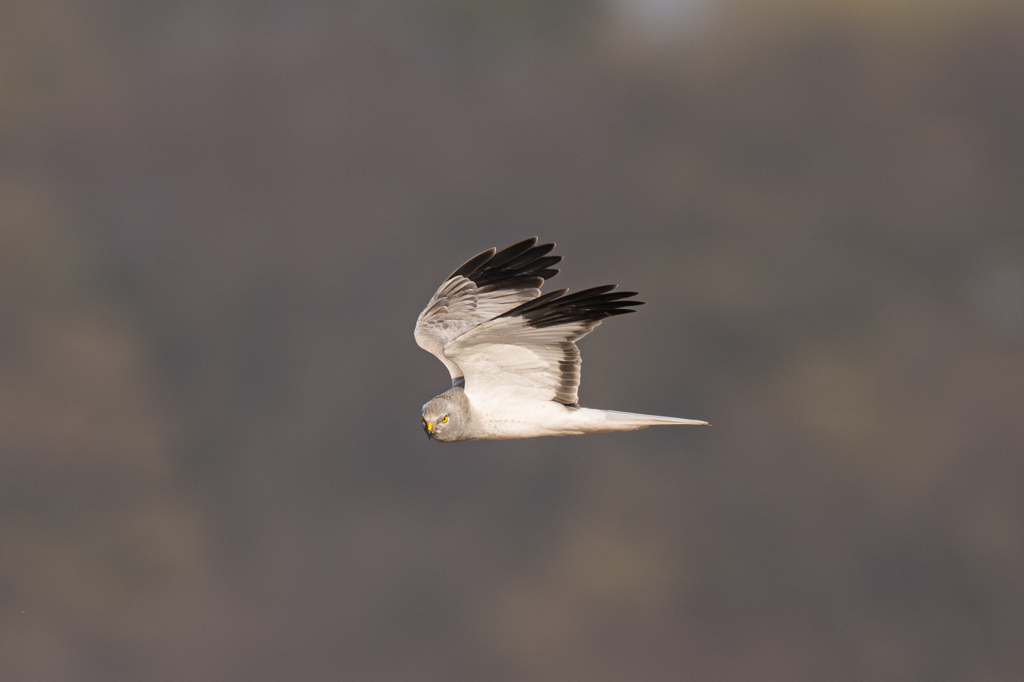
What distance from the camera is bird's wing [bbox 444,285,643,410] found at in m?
8.48

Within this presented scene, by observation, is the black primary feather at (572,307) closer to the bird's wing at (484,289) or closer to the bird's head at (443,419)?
the bird's head at (443,419)

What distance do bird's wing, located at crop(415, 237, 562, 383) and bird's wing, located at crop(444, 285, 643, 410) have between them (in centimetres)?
180

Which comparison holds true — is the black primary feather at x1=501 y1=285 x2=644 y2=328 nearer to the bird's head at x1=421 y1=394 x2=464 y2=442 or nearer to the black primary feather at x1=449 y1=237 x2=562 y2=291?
the bird's head at x1=421 y1=394 x2=464 y2=442

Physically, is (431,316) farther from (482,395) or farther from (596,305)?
(596,305)

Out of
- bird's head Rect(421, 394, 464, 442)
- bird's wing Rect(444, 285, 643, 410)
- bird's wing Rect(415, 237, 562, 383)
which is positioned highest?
bird's wing Rect(415, 237, 562, 383)

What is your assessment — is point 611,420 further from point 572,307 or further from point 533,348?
point 572,307

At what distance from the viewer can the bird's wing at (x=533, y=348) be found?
8484 mm

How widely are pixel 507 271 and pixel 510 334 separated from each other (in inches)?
110

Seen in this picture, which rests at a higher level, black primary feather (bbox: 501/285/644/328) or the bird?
black primary feather (bbox: 501/285/644/328)

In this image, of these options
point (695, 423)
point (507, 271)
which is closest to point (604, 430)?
point (695, 423)

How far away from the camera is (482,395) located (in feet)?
31.6

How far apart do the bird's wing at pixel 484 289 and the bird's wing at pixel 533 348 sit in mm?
1797

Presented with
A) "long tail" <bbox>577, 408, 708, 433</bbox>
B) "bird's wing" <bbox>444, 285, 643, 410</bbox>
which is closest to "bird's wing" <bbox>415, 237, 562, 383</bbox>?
"bird's wing" <bbox>444, 285, 643, 410</bbox>

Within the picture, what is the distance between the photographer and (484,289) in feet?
38.2
